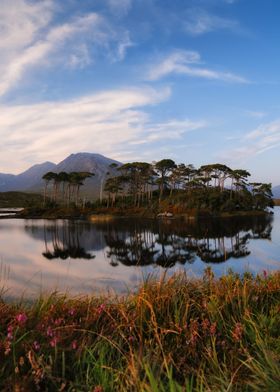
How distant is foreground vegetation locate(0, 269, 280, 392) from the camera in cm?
308

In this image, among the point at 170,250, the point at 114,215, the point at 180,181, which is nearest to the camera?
the point at 170,250

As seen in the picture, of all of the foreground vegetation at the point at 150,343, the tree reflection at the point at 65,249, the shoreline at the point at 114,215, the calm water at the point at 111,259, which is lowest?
the tree reflection at the point at 65,249

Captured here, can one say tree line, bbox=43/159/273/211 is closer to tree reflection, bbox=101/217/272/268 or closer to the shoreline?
the shoreline

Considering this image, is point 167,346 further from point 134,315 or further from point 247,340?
point 247,340

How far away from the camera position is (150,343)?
3.89 metres

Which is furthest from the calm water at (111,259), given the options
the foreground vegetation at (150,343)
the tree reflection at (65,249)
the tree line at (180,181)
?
the tree line at (180,181)

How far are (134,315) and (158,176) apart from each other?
Answer: 7500 centimetres

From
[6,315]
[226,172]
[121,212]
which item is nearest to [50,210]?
[121,212]

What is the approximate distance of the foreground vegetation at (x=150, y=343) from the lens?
308 centimetres

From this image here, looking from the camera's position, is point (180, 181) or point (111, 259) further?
point (180, 181)

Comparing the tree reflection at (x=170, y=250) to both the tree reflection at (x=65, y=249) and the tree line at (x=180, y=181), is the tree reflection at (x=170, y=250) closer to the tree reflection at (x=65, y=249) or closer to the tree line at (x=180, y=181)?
the tree reflection at (x=65, y=249)

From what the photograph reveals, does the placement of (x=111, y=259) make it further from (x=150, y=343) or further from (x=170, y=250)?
(x=150, y=343)

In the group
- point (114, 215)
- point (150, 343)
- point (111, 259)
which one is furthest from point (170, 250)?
point (114, 215)

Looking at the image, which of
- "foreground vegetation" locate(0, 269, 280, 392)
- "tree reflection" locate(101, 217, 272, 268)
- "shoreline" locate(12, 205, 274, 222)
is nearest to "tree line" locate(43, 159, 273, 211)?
"shoreline" locate(12, 205, 274, 222)
